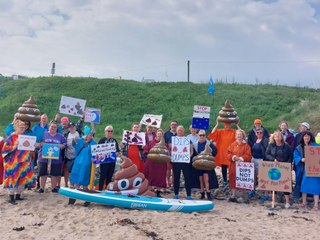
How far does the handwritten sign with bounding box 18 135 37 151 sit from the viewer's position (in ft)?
Answer: 30.3

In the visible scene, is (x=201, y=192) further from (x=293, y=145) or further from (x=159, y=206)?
(x=293, y=145)

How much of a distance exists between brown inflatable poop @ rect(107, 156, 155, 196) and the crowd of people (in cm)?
63

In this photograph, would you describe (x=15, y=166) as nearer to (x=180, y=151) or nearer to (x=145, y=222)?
(x=145, y=222)

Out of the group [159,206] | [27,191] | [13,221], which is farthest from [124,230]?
[27,191]

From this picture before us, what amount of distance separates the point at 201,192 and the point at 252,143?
6.51ft

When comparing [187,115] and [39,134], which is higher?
[187,115]

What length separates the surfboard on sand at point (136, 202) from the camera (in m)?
8.50

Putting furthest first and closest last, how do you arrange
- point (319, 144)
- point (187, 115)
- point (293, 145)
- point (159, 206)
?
1. point (187, 115)
2. point (293, 145)
3. point (319, 144)
4. point (159, 206)

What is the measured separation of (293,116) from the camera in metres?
26.0

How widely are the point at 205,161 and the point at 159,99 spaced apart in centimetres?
2338

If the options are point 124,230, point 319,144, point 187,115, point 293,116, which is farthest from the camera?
point 187,115

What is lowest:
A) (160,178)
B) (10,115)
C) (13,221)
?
(13,221)

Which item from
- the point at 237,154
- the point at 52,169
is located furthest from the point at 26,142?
the point at 237,154

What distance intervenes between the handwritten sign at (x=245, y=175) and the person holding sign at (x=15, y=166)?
16.6 ft
